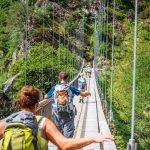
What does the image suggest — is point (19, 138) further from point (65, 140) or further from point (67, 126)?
point (67, 126)

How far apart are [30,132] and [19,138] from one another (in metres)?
0.08

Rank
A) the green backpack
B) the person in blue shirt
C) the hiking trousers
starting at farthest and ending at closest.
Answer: the hiking trousers < the person in blue shirt < the green backpack

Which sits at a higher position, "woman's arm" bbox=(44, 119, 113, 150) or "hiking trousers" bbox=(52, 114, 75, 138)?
"woman's arm" bbox=(44, 119, 113, 150)

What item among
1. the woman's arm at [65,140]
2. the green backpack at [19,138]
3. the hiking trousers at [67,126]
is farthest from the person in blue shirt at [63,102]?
the green backpack at [19,138]

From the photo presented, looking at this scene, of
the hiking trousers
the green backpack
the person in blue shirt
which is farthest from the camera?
the hiking trousers

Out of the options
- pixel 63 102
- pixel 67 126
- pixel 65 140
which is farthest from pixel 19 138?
pixel 67 126

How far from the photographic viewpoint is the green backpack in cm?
285

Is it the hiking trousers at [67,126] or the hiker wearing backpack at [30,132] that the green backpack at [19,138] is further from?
the hiking trousers at [67,126]

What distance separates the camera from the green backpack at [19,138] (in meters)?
2.85

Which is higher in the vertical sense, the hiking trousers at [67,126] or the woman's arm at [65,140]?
the woman's arm at [65,140]

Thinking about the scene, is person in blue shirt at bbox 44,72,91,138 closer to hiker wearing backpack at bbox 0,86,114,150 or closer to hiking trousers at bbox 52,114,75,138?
hiking trousers at bbox 52,114,75,138

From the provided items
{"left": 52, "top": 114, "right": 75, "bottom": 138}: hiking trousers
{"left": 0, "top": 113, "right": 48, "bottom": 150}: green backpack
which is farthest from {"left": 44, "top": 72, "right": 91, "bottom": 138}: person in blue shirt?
{"left": 0, "top": 113, "right": 48, "bottom": 150}: green backpack

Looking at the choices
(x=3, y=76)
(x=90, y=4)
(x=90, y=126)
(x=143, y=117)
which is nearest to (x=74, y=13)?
(x=90, y=4)

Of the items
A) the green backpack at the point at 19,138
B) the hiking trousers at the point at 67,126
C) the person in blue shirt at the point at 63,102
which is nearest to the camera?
the green backpack at the point at 19,138
